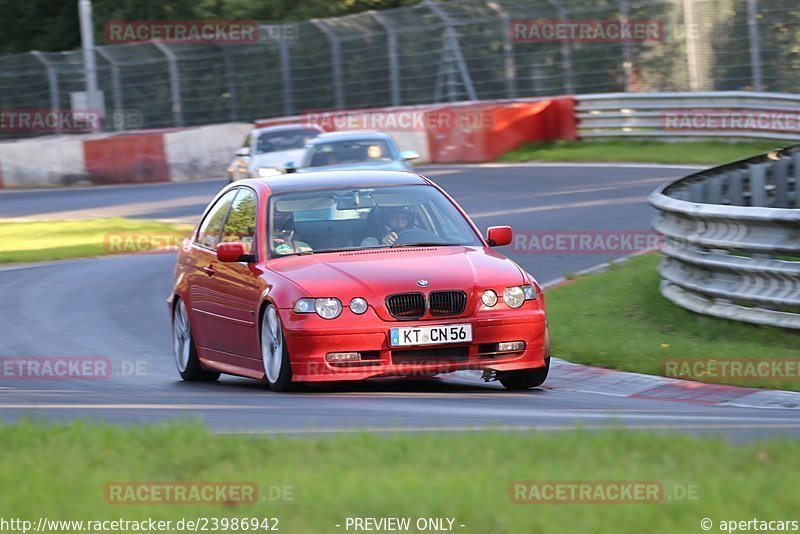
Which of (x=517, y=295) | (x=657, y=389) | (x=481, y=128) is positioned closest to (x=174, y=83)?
(x=481, y=128)

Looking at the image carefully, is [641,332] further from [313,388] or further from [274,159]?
[274,159]

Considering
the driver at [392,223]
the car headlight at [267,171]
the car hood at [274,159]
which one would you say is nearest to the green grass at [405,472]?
the driver at [392,223]

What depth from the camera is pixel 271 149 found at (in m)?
26.4

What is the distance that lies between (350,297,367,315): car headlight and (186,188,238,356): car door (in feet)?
5.11

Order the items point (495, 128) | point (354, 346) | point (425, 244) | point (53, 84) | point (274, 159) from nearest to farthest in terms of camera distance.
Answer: point (354, 346) → point (425, 244) → point (274, 159) → point (495, 128) → point (53, 84)

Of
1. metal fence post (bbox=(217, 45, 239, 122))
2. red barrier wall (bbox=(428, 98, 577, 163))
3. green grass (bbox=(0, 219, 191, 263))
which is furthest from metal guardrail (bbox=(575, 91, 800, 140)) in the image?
metal fence post (bbox=(217, 45, 239, 122))

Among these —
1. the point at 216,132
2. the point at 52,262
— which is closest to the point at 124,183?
the point at 216,132

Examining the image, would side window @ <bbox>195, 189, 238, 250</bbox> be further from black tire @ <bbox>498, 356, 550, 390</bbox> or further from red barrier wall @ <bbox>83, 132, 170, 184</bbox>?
red barrier wall @ <bbox>83, 132, 170, 184</bbox>

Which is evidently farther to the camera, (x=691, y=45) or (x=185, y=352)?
(x=691, y=45)

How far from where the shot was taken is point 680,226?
12.0 meters

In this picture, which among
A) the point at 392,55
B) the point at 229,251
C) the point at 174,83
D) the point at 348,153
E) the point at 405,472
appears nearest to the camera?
the point at 405,472

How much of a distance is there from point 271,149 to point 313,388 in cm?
1750

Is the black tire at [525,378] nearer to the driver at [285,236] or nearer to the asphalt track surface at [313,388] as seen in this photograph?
the asphalt track surface at [313,388]

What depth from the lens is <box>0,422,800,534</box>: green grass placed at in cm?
448
